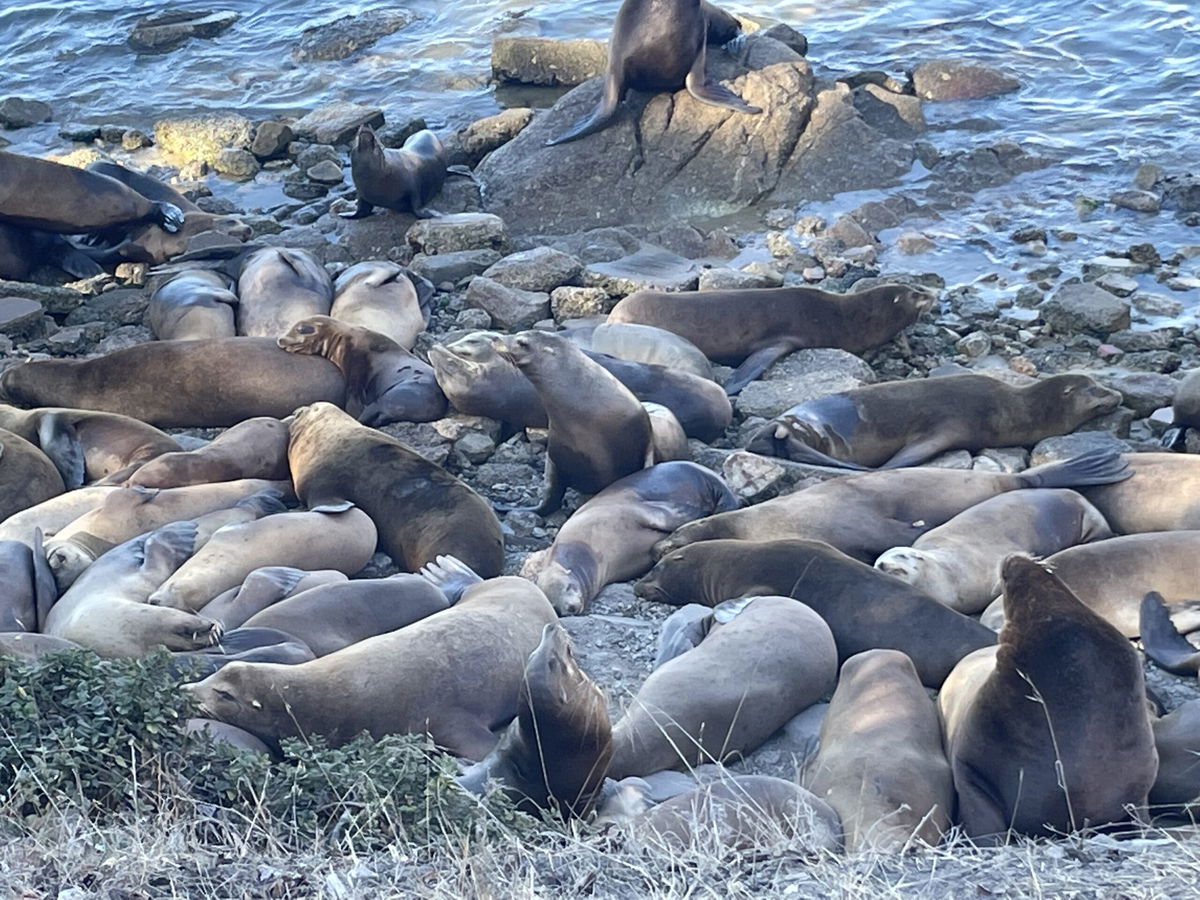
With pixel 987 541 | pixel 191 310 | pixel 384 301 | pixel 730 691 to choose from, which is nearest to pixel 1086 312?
pixel 987 541

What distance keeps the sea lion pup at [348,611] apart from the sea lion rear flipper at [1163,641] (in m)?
2.66

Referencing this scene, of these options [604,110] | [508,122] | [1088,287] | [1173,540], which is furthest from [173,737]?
[508,122]

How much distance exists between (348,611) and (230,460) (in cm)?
209

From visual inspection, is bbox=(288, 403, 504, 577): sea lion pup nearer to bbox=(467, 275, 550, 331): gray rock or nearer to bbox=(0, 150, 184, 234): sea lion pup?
bbox=(467, 275, 550, 331): gray rock

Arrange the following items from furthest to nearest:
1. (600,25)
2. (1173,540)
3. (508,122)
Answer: (600,25)
(508,122)
(1173,540)

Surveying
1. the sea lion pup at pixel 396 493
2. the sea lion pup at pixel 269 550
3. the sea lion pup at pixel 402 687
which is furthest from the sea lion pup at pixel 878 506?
the sea lion pup at pixel 402 687

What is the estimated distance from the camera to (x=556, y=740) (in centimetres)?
407

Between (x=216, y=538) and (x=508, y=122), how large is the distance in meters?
7.24

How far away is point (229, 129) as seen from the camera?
533 inches

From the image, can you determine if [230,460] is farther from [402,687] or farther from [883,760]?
[883,760]

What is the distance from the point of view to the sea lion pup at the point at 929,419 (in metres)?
7.37

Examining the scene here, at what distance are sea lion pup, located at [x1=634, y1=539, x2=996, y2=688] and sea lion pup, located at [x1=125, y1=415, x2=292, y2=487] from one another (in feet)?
7.14

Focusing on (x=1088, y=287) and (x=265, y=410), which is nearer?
(x=265, y=410)

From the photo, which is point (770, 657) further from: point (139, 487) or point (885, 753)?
point (139, 487)
